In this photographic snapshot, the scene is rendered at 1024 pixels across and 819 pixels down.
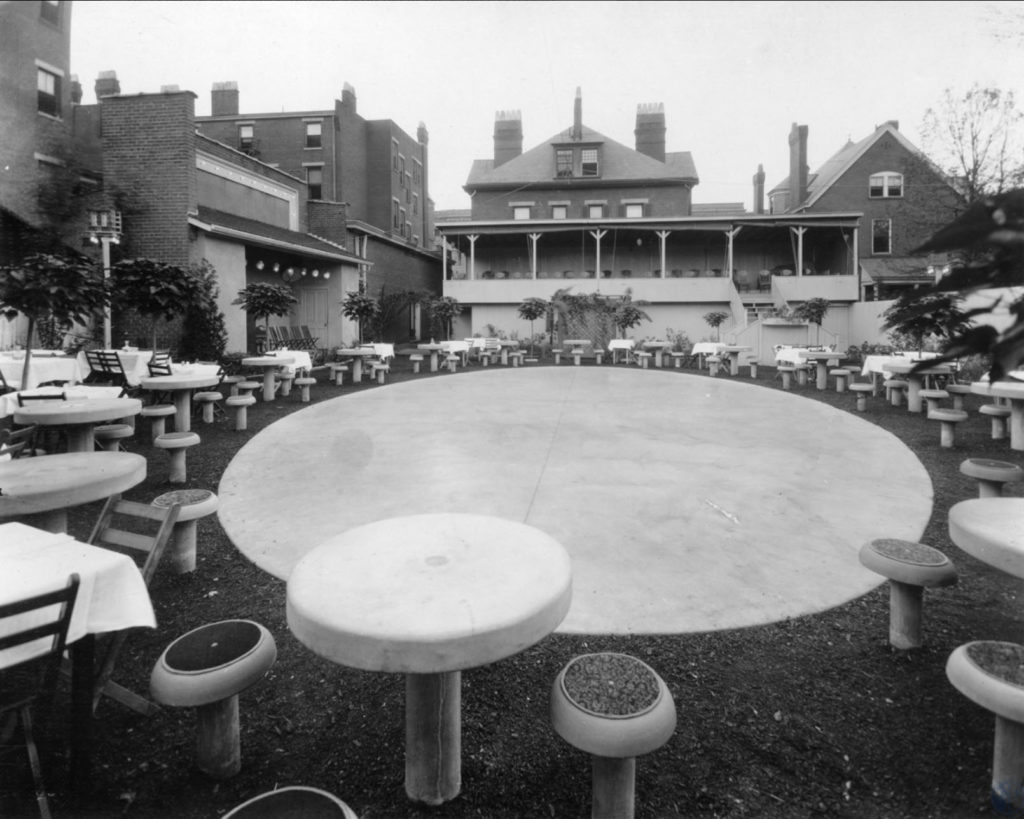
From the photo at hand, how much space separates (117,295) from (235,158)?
493 inches

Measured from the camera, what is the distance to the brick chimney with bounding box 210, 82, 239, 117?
104 feet

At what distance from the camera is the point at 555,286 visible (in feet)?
85.5

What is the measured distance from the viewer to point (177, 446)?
19.2 ft

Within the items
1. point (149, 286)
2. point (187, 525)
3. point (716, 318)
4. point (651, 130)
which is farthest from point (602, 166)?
point (187, 525)

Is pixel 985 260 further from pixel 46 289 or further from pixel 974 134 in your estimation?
pixel 974 134

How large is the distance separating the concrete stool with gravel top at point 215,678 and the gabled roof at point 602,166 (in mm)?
32043

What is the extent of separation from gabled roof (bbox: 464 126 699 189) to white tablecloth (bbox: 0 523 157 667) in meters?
32.1

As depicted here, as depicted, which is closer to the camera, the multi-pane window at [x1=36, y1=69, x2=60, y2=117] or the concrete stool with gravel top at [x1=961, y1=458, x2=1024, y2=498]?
the concrete stool with gravel top at [x1=961, y1=458, x2=1024, y2=498]

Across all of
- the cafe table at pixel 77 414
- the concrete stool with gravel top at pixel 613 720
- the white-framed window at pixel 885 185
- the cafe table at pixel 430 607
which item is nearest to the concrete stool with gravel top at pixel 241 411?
the cafe table at pixel 77 414

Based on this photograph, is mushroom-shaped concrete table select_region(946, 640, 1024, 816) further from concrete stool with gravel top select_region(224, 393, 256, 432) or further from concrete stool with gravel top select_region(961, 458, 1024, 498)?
concrete stool with gravel top select_region(224, 393, 256, 432)

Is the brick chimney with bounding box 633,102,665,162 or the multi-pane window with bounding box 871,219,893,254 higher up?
the brick chimney with bounding box 633,102,665,162

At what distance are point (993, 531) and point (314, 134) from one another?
113 feet

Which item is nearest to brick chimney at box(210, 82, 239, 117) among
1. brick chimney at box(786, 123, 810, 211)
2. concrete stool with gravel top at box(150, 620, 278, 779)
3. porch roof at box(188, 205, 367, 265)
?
porch roof at box(188, 205, 367, 265)

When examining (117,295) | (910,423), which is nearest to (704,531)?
(910,423)
